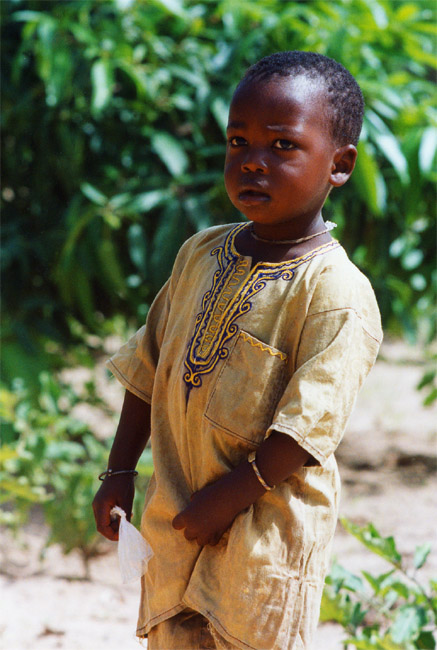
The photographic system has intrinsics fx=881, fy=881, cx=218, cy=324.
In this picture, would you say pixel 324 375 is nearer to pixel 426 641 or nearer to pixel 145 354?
pixel 145 354

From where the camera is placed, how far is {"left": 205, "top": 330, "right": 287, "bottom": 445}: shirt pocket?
1.43 metres

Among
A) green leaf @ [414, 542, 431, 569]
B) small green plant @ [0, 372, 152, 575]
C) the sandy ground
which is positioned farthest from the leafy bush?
green leaf @ [414, 542, 431, 569]

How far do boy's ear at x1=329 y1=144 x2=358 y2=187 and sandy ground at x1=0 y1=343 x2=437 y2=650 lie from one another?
1.20 metres

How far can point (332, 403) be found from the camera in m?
1.37

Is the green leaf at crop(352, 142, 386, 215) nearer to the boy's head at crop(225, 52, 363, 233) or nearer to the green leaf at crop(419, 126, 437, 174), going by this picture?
the green leaf at crop(419, 126, 437, 174)

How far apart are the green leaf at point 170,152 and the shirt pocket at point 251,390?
5.94ft

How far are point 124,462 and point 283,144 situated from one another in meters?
0.69

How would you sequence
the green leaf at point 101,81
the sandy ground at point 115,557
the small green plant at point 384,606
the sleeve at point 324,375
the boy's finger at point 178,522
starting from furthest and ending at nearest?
the green leaf at point 101,81, the sandy ground at point 115,557, the small green plant at point 384,606, the boy's finger at point 178,522, the sleeve at point 324,375

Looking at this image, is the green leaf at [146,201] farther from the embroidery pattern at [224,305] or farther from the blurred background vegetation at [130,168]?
the embroidery pattern at [224,305]

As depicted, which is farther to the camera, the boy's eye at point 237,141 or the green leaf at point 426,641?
the green leaf at point 426,641

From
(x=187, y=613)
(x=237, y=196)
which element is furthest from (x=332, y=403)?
(x=187, y=613)

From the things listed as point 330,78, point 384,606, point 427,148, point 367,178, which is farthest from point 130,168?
point 330,78

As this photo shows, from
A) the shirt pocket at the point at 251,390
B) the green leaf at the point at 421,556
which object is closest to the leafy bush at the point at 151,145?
the green leaf at the point at 421,556

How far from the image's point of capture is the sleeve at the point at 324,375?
134cm
